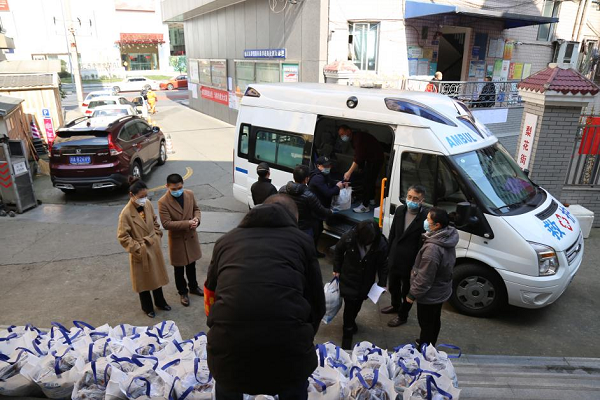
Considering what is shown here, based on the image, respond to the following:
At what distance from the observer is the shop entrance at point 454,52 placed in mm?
13805

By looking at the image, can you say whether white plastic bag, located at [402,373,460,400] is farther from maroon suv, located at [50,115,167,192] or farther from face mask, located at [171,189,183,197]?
maroon suv, located at [50,115,167,192]

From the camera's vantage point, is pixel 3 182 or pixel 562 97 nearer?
pixel 562 97

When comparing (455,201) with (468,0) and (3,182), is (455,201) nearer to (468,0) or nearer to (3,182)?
(3,182)

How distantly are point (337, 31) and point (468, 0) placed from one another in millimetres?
4297

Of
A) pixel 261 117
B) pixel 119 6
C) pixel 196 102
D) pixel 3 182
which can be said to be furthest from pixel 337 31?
pixel 119 6

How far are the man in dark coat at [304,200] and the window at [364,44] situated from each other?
8.34 meters

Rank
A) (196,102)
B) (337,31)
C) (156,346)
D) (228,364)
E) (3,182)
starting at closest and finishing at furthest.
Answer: (228,364)
(156,346)
(3,182)
(337,31)
(196,102)

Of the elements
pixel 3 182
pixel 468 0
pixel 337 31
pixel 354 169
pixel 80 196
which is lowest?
pixel 80 196

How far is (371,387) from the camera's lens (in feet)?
9.53

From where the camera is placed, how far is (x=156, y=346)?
3365mm

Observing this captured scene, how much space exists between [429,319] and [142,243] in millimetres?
3194

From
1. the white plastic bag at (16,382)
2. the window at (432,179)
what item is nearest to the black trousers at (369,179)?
the window at (432,179)

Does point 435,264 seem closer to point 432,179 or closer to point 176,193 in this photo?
point 432,179

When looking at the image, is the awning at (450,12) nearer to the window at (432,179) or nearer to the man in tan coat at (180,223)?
the window at (432,179)
